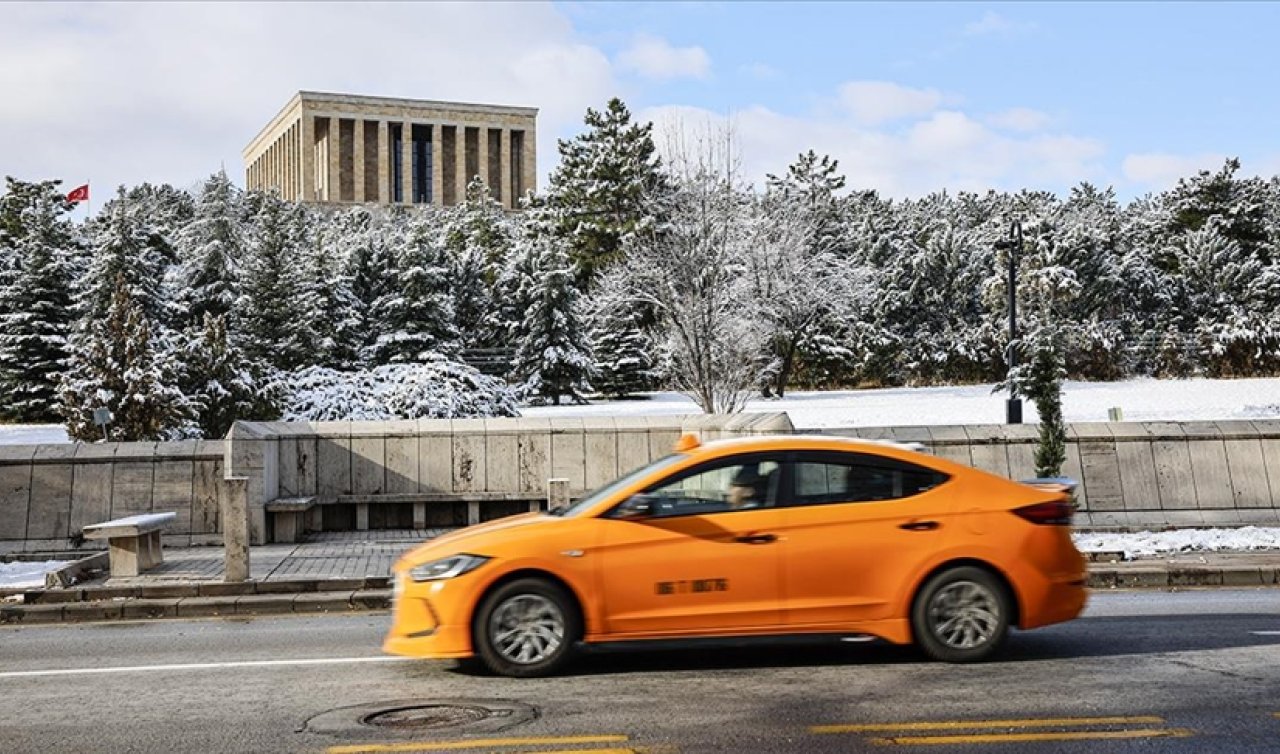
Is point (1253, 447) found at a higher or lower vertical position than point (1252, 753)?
higher

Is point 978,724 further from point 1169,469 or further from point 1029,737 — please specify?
point 1169,469

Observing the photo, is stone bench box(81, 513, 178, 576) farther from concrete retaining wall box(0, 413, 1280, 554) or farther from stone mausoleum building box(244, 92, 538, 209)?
stone mausoleum building box(244, 92, 538, 209)

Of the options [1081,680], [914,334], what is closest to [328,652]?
[1081,680]

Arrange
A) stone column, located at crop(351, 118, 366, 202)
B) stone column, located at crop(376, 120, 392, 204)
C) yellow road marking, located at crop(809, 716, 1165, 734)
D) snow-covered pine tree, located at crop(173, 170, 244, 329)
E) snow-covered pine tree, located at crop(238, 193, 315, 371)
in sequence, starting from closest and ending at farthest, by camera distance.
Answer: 1. yellow road marking, located at crop(809, 716, 1165, 734)
2. snow-covered pine tree, located at crop(238, 193, 315, 371)
3. snow-covered pine tree, located at crop(173, 170, 244, 329)
4. stone column, located at crop(351, 118, 366, 202)
5. stone column, located at crop(376, 120, 392, 204)

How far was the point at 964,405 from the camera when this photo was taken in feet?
152

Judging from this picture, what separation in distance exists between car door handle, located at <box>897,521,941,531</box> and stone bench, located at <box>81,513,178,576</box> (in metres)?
8.64

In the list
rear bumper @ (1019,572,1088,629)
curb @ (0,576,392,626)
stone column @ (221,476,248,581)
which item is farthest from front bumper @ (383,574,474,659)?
stone column @ (221,476,248,581)

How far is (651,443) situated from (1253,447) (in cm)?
787

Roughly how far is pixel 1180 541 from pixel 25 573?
519 inches

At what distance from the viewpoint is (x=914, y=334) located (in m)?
62.8

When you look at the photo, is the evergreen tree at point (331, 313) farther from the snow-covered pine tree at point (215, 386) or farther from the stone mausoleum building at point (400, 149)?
the stone mausoleum building at point (400, 149)

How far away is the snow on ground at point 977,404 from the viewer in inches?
1613

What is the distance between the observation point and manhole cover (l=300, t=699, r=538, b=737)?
7238mm

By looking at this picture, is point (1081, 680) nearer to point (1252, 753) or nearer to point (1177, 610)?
point (1252, 753)
